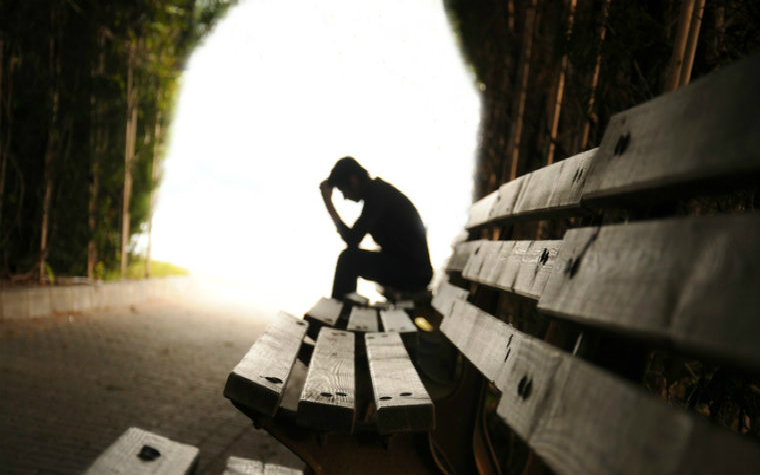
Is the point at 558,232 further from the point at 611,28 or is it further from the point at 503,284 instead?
the point at 503,284

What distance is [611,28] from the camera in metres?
2.13

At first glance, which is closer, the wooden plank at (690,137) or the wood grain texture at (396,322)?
the wooden plank at (690,137)

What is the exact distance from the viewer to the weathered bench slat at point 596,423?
522mm

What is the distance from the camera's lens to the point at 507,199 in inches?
79.9

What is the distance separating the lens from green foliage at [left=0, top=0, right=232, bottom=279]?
5.84m

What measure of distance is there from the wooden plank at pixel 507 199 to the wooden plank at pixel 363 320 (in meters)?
0.76

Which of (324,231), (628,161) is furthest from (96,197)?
(324,231)

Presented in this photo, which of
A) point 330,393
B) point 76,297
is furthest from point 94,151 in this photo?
point 330,393

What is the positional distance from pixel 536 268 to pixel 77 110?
6723 mm

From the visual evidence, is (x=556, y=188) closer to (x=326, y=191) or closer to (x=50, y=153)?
(x=326, y=191)

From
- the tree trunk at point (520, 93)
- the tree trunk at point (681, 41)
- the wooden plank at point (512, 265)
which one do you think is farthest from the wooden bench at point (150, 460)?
the tree trunk at point (520, 93)

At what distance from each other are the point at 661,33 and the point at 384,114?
5407 millimetres

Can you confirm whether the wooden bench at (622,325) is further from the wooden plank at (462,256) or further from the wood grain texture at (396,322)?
the wooden plank at (462,256)

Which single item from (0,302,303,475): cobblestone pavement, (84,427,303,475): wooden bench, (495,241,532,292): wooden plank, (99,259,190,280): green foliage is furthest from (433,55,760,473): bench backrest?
(99,259,190,280): green foliage
